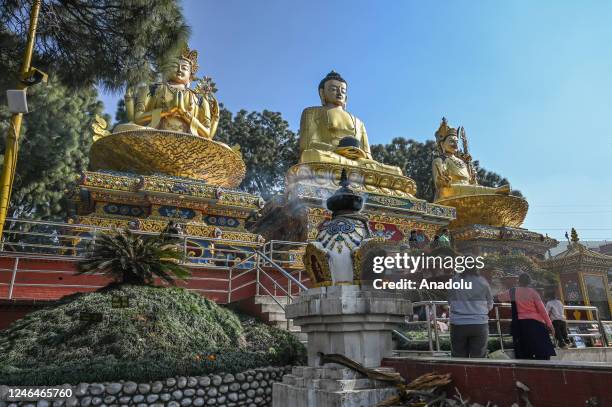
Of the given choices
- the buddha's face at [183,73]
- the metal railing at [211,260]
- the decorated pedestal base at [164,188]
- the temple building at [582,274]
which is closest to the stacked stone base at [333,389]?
the metal railing at [211,260]

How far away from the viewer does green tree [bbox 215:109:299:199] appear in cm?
2766

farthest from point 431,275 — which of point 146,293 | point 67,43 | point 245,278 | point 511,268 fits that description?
point 67,43

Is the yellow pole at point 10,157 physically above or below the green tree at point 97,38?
below

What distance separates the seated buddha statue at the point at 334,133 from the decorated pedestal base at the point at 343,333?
10.4 m

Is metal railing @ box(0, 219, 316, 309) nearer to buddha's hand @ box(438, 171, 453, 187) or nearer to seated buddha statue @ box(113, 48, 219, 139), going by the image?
seated buddha statue @ box(113, 48, 219, 139)

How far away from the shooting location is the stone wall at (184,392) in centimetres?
519

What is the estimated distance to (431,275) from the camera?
10648mm

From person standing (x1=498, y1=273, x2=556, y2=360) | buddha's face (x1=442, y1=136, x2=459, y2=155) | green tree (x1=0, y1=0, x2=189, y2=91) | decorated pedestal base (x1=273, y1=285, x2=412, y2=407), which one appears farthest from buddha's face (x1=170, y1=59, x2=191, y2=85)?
person standing (x1=498, y1=273, x2=556, y2=360)

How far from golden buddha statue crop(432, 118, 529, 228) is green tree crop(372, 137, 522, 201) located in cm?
880

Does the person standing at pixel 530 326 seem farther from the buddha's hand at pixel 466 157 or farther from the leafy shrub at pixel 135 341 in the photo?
the buddha's hand at pixel 466 157

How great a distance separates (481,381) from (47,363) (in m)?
4.80

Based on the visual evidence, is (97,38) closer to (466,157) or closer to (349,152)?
(349,152)

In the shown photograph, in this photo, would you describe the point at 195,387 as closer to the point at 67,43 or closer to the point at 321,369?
the point at 321,369

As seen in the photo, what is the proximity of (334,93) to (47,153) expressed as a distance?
35.1ft
